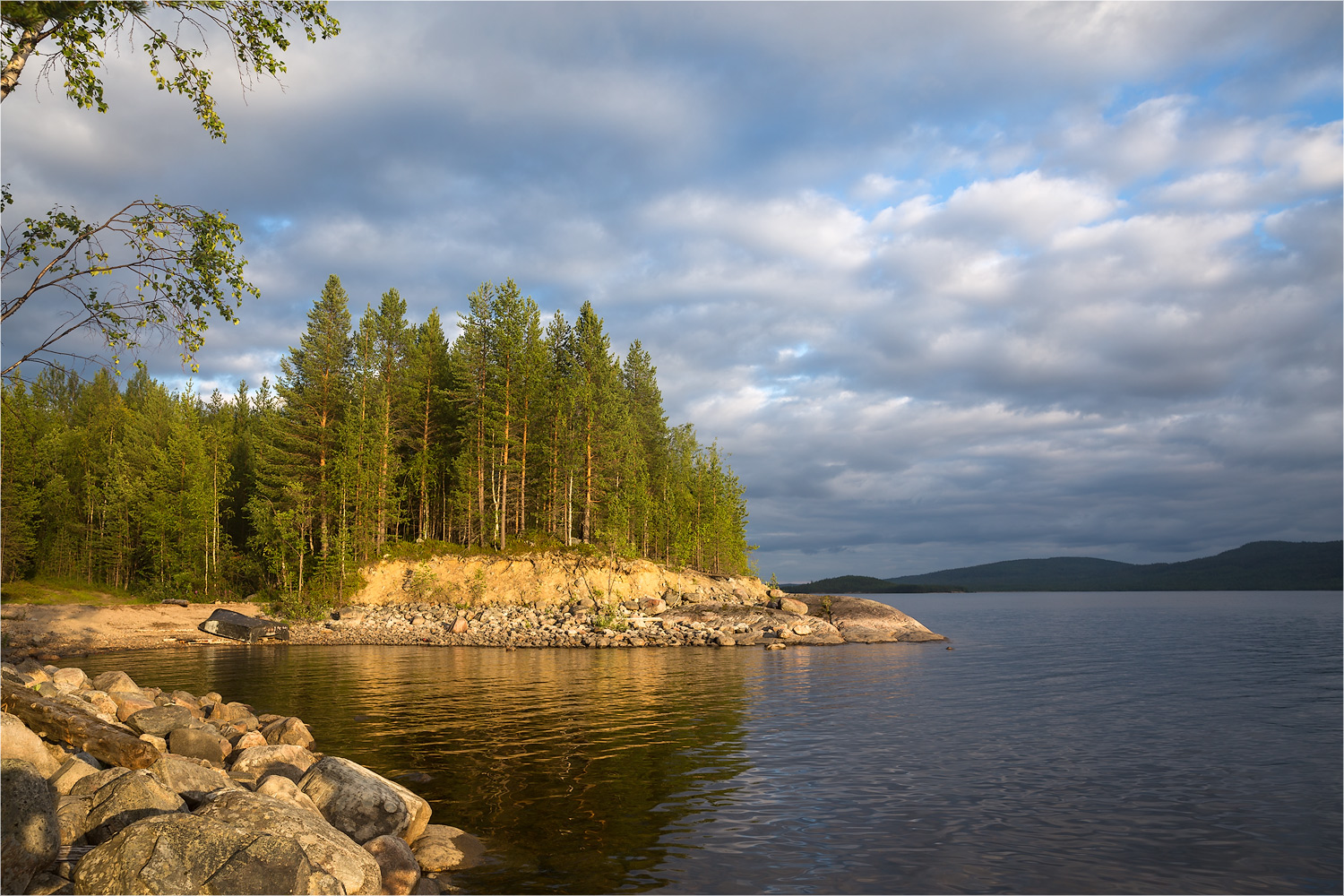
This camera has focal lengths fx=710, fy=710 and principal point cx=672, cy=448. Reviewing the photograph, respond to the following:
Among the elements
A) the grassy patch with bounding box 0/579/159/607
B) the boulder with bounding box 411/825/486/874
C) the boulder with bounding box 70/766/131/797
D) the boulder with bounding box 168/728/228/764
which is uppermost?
the boulder with bounding box 70/766/131/797

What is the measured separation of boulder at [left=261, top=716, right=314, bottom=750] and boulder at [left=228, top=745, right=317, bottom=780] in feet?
10.2

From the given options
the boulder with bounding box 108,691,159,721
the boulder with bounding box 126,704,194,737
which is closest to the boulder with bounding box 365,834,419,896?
the boulder with bounding box 126,704,194,737

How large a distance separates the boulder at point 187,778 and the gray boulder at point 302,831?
2655 mm

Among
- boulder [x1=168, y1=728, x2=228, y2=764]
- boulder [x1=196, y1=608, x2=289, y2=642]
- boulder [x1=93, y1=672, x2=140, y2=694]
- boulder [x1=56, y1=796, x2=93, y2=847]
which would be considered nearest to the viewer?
boulder [x1=56, y1=796, x2=93, y2=847]

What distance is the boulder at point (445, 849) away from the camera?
11602mm

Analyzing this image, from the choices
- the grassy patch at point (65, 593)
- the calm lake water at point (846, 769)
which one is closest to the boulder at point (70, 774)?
the calm lake water at point (846, 769)

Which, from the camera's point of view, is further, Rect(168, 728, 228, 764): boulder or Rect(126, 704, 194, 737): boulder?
Rect(126, 704, 194, 737): boulder

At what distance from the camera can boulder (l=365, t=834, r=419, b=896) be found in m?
10.1

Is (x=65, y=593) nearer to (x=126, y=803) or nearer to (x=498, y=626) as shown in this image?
(x=498, y=626)

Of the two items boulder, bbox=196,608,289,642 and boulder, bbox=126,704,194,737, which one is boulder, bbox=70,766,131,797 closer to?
boulder, bbox=126,704,194,737

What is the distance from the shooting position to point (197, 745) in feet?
49.0

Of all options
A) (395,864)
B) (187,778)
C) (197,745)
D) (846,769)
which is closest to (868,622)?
(846,769)

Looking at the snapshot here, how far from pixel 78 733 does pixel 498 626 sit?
146 ft

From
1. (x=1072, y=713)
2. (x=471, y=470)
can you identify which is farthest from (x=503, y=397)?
(x=1072, y=713)
